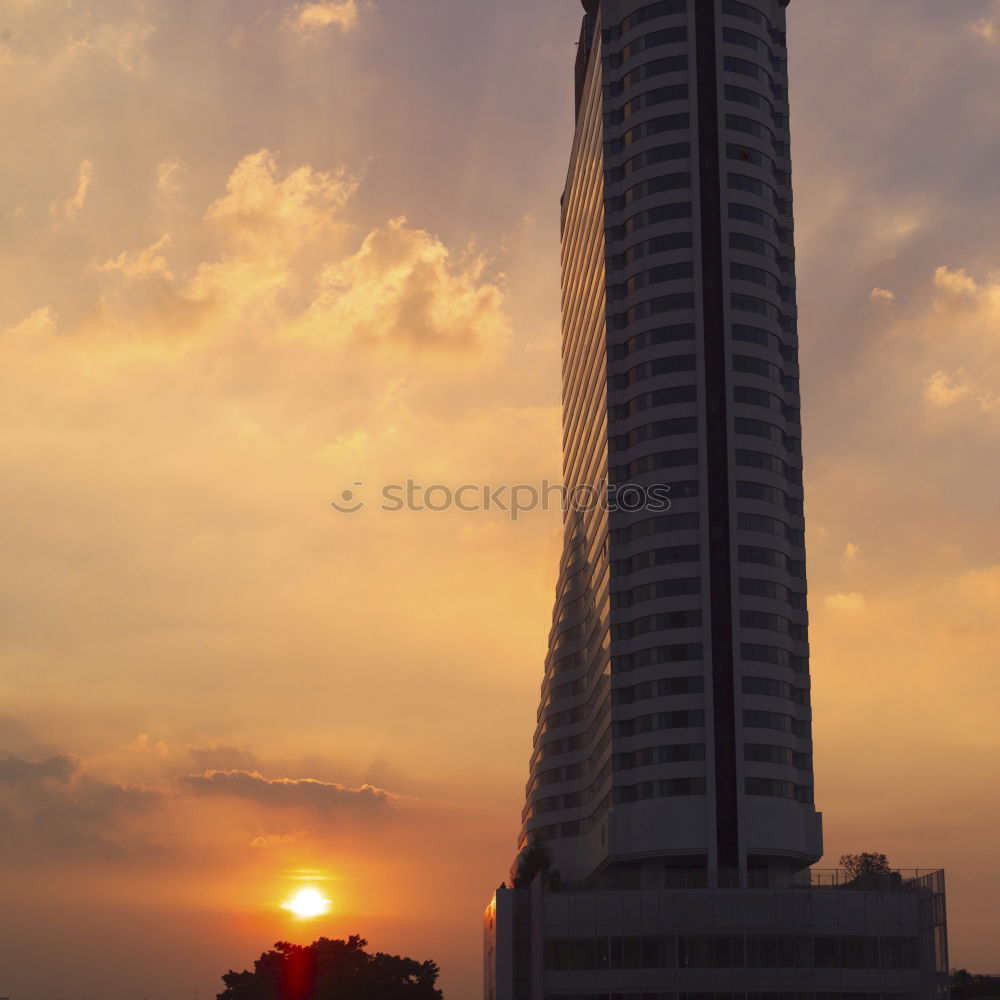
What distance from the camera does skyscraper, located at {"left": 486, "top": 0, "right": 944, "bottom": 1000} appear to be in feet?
418

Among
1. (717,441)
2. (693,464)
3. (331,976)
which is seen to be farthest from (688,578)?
(331,976)

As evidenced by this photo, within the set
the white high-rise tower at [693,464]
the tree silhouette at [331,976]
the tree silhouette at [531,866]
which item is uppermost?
the white high-rise tower at [693,464]

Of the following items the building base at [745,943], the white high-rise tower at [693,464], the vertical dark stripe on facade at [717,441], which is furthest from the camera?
the white high-rise tower at [693,464]

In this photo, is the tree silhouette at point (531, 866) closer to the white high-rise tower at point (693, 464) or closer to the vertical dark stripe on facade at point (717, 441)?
the white high-rise tower at point (693, 464)

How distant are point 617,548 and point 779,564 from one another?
1736 cm

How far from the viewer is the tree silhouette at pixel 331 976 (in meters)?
148

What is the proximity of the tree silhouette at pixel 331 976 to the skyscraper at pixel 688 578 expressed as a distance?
10542mm

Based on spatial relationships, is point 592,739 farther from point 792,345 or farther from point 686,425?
point 792,345

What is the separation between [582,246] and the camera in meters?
184

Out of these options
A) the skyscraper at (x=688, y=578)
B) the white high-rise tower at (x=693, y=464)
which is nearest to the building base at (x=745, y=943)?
the skyscraper at (x=688, y=578)

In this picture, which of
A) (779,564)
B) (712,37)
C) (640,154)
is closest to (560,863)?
(779,564)

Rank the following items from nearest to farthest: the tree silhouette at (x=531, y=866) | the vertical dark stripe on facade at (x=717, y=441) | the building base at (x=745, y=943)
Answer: the building base at (x=745, y=943) < the vertical dark stripe on facade at (x=717, y=441) < the tree silhouette at (x=531, y=866)

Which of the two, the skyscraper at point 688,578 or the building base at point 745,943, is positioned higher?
the skyscraper at point 688,578

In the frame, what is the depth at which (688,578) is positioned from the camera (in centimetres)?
14550
